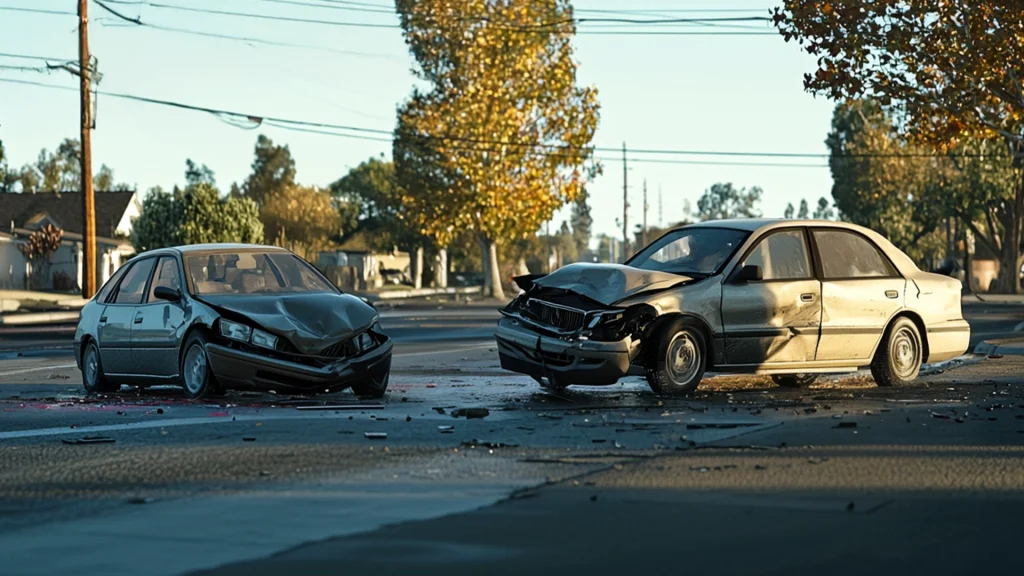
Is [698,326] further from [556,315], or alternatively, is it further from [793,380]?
[793,380]

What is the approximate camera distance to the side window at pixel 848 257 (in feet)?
47.1

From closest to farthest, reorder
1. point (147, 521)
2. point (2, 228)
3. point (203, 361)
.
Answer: point (147, 521)
point (203, 361)
point (2, 228)

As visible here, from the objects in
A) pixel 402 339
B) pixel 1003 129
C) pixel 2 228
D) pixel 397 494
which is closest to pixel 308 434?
pixel 397 494

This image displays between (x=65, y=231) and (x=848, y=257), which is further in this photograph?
(x=65, y=231)

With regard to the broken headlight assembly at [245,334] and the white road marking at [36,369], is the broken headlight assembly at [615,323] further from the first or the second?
the white road marking at [36,369]

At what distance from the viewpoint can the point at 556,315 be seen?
13.2 m

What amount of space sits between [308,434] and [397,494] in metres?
2.65

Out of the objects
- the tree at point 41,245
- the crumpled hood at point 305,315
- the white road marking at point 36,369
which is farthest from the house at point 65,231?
the crumpled hood at point 305,315

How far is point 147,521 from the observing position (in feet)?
22.1

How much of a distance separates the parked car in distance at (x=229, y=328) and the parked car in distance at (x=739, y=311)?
1569 mm

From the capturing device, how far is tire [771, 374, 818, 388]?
15086mm

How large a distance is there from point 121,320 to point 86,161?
1304 inches

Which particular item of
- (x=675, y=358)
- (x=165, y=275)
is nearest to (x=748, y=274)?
(x=675, y=358)

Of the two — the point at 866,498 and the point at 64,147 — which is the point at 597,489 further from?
the point at 64,147
